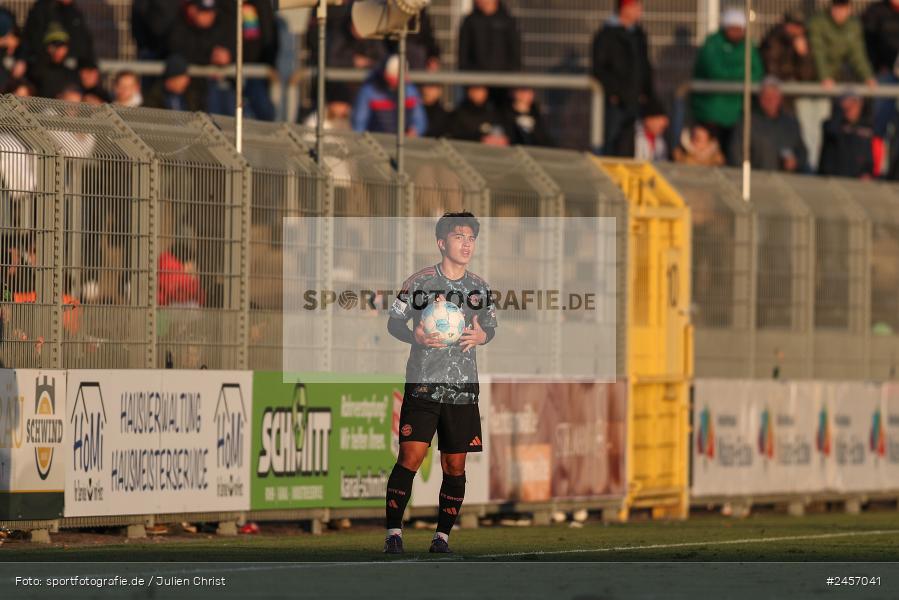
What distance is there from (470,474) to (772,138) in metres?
7.76

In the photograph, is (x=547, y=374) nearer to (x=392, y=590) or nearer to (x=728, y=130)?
(x=728, y=130)

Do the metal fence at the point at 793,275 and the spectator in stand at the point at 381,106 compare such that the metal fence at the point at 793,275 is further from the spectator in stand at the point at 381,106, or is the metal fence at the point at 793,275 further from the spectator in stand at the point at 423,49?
the spectator in stand at the point at 423,49

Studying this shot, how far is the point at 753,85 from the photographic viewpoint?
89.6 ft

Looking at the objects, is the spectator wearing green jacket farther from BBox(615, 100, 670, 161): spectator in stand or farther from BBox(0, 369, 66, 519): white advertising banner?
BBox(0, 369, 66, 519): white advertising banner

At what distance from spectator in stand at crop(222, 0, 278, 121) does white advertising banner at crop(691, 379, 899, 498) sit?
5.55 metres

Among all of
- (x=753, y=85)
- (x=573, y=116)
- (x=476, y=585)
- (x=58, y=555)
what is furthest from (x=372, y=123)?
(x=476, y=585)

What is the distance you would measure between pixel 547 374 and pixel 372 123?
3.89 metres

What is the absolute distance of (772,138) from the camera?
26.6 m

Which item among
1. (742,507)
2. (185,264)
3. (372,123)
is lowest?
(742,507)

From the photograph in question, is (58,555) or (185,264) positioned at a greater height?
(185,264)

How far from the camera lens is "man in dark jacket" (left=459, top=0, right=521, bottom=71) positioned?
2628 cm

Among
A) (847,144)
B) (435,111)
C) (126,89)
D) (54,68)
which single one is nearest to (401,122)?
(126,89)

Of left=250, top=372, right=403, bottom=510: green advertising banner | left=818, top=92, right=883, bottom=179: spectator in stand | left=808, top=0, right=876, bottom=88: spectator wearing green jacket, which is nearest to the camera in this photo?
left=250, top=372, right=403, bottom=510: green advertising banner

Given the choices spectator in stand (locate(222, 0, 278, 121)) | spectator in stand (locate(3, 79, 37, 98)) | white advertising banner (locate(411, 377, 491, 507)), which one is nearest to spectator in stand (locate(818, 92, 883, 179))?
spectator in stand (locate(222, 0, 278, 121))
